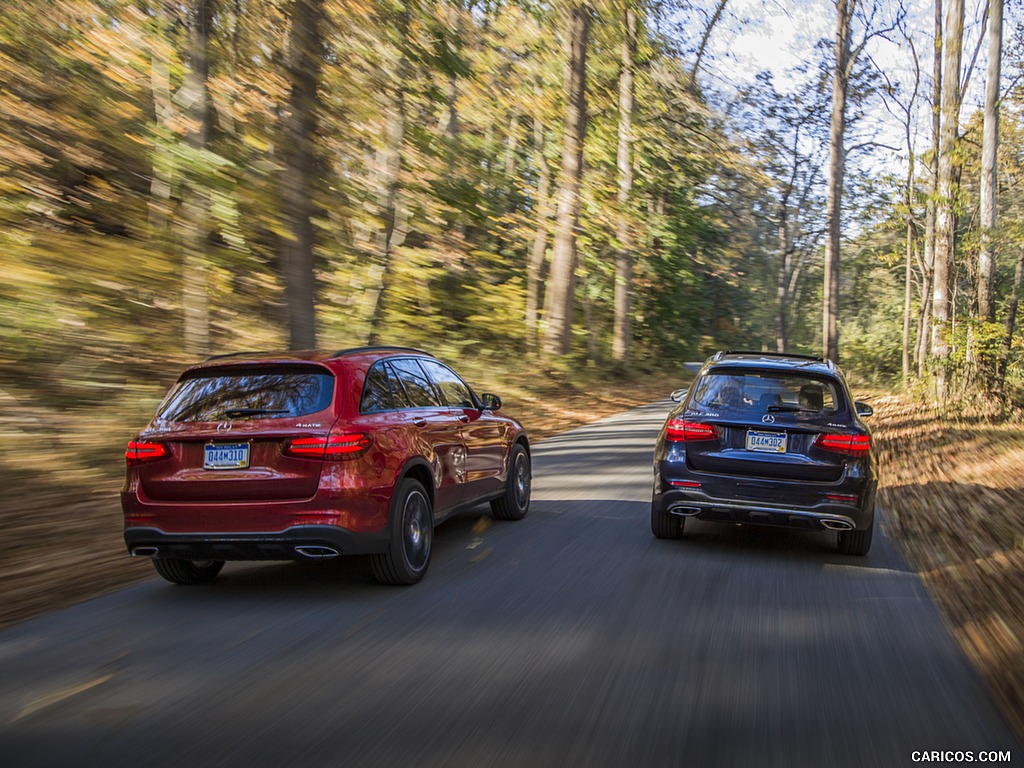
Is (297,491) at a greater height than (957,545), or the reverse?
(297,491)

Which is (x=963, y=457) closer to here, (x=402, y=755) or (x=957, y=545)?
(x=957, y=545)

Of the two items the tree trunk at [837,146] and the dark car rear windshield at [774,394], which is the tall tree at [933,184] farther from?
the dark car rear windshield at [774,394]

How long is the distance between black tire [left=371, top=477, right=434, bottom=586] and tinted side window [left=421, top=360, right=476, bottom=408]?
49.7 inches

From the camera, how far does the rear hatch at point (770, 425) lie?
705cm

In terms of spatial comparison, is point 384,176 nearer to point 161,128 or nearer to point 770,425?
point 161,128

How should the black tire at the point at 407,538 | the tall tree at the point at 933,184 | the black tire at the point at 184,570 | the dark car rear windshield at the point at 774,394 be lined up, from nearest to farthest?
1. the black tire at the point at 407,538
2. the black tire at the point at 184,570
3. the dark car rear windshield at the point at 774,394
4. the tall tree at the point at 933,184

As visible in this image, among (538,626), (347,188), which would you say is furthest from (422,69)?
(538,626)

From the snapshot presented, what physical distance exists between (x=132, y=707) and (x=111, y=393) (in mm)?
9579

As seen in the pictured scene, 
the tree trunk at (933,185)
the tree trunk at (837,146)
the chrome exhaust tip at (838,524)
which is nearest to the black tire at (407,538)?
the chrome exhaust tip at (838,524)

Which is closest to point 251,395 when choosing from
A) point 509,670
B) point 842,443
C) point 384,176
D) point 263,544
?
point 263,544

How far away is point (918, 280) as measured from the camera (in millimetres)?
37031

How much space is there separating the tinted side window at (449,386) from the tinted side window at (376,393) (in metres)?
1.05

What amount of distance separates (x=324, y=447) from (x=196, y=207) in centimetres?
770

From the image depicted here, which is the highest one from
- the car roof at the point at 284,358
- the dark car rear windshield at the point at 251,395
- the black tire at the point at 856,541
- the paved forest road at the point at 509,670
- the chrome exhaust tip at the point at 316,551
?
the car roof at the point at 284,358
